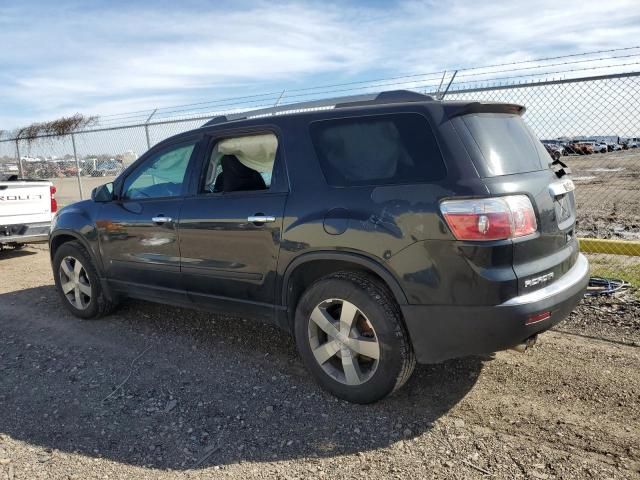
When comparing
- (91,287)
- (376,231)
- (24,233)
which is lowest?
(91,287)

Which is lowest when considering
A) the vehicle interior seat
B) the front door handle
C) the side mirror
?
the front door handle

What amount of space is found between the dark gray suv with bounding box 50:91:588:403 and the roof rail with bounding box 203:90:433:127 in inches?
0.8

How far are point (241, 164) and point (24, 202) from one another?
18.4 ft

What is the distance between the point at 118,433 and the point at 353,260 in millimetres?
1730

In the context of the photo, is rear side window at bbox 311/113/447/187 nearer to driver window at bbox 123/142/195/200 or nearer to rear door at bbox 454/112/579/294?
rear door at bbox 454/112/579/294

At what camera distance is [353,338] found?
3.25 m

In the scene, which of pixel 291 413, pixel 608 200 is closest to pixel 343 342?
pixel 291 413

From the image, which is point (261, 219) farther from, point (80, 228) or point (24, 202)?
point (24, 202)

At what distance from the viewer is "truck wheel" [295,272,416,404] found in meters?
3.12

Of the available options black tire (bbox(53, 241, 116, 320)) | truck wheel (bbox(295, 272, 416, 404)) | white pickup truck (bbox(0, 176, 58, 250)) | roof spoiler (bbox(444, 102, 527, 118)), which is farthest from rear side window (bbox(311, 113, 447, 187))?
white pickup truck (bbox(0, 176, 58, 250))

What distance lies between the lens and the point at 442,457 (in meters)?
2.78

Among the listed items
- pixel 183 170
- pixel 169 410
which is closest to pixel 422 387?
pixel 169 410

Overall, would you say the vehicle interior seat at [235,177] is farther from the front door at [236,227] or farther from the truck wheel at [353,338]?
the truck wheel at [353,338]

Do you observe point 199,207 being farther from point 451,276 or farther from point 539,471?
point 539,471
